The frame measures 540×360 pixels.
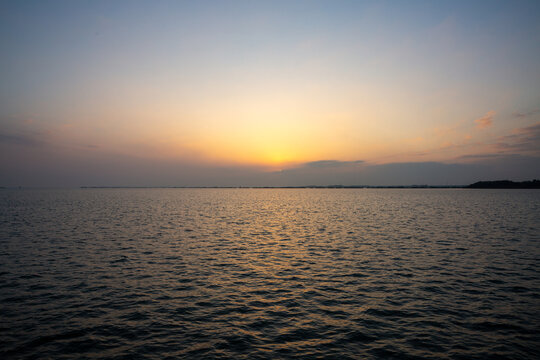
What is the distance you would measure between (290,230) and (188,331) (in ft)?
127

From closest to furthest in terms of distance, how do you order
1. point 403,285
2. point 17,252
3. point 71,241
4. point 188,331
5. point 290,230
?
point 188,331 < point 403,285 < point 17,252 < point 71,241 < point 290,230

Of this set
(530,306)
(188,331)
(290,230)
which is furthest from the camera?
(290,230)

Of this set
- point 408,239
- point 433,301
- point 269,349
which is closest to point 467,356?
point 433,301

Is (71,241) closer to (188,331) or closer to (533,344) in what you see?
(188,331)

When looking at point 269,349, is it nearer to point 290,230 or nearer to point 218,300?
point 218,300

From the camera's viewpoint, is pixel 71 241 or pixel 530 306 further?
pixel 71 241

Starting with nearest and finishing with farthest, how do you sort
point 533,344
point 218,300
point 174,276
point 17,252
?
point 533,344 → point 218,300 → point 174,276 → point 17,252

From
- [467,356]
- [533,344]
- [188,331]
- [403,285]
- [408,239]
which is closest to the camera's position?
[467,356]

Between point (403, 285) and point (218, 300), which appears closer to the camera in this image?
point (218, 300)

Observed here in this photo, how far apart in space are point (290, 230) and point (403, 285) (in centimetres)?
3110

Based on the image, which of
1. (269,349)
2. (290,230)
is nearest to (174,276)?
(269,349)

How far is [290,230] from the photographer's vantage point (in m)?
54.3

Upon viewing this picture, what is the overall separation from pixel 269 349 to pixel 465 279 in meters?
19.5

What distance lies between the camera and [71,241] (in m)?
41.1
